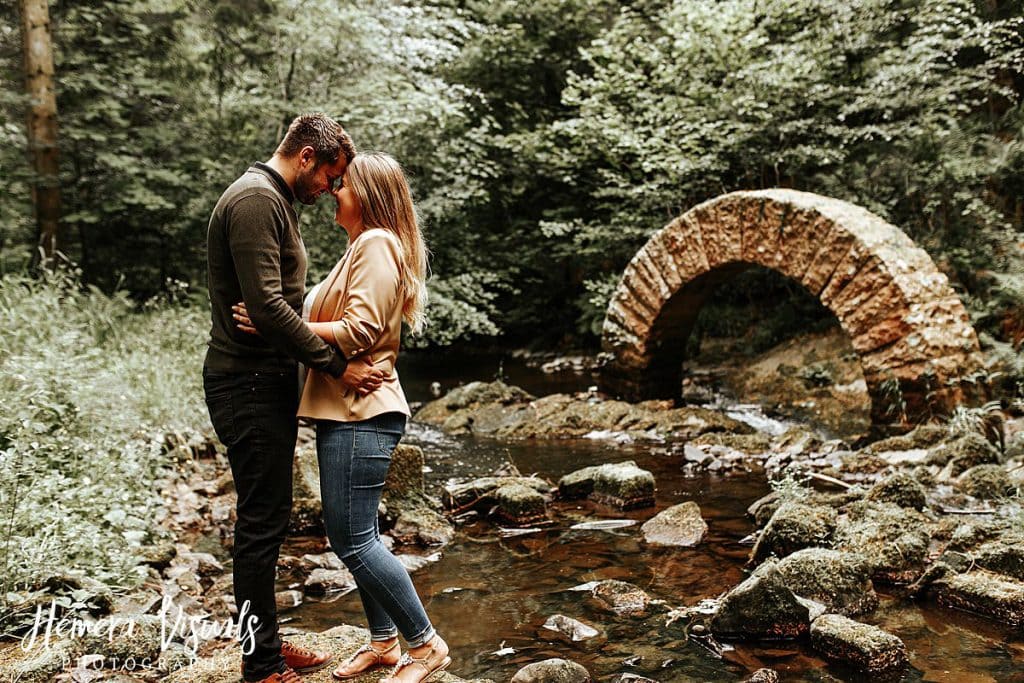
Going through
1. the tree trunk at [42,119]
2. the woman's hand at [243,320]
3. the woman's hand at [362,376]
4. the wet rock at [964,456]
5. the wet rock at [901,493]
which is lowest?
the wet rock at [901,493]

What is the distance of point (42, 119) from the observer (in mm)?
9273

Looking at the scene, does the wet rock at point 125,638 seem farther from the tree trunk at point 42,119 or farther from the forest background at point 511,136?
the tree trunk at point 42,119

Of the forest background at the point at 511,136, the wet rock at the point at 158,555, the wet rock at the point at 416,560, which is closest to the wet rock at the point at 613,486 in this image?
the wet rock at the point at 416,560

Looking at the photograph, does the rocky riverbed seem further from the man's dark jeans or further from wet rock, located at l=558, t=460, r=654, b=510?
the man's dark jeans

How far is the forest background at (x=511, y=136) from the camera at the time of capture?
8.86 meters

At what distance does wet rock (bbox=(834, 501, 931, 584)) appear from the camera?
3.91 metres

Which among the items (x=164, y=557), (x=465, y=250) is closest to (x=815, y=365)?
(x=465, y=250)

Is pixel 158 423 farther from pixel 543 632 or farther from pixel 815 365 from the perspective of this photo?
pixel 815 365

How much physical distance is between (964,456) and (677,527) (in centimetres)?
247

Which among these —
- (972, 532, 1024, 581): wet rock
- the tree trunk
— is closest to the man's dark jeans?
(972, 532, 1024, 581): wet rock

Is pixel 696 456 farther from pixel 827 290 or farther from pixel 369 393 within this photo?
pixel 369 393

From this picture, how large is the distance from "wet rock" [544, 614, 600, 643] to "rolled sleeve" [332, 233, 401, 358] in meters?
1.96

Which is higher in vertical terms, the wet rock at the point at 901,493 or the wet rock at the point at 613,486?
the wet rock at the point at 901,493

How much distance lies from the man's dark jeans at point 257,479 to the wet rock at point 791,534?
9.96 feet
